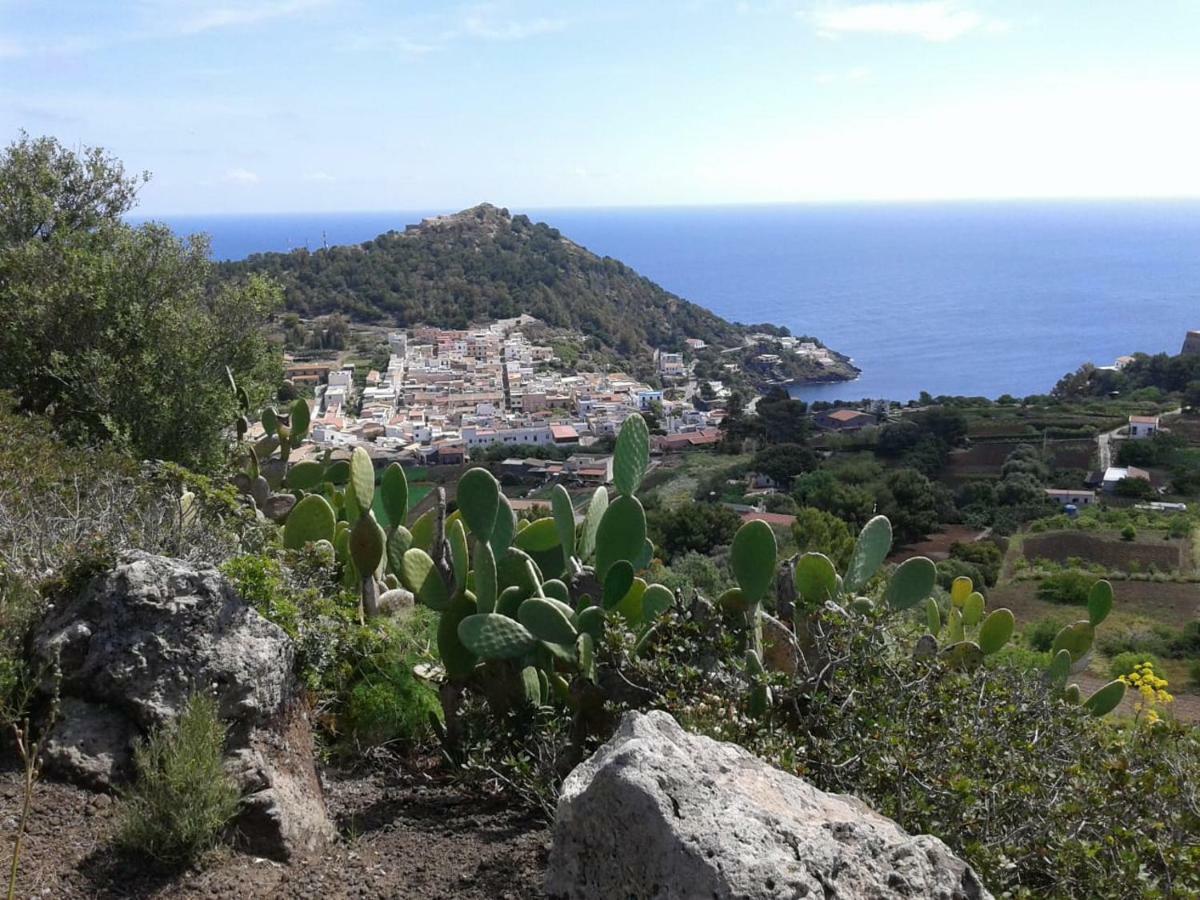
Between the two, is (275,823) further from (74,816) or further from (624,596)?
(624,596)

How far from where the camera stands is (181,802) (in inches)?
87.0

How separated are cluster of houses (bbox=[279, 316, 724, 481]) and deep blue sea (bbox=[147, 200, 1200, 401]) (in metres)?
9.61

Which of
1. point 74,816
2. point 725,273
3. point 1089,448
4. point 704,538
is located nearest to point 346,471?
point 74,816

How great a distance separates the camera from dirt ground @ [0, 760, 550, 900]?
2.18 metres

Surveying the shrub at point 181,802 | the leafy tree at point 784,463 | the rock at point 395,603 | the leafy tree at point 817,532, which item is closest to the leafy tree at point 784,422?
the leafy tree at point 784,463

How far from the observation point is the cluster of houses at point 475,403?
36938mm

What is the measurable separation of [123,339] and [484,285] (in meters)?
65.4

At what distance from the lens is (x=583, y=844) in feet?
5.90

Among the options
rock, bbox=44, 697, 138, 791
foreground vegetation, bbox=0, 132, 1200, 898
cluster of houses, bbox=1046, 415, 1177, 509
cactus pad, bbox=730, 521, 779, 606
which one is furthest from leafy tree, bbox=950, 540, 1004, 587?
rock, bbox=44, 697, 138, 791

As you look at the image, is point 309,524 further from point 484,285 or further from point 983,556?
point 484,285

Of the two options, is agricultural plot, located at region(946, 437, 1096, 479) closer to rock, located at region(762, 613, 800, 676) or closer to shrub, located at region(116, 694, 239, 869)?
rock, located at region(762, 613, 800, 676)

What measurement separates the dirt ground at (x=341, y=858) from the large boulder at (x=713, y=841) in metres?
0.65

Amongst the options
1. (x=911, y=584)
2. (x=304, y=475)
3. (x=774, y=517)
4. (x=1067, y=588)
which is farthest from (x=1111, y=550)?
(x=911, y=584)

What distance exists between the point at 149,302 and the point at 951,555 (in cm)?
2033
